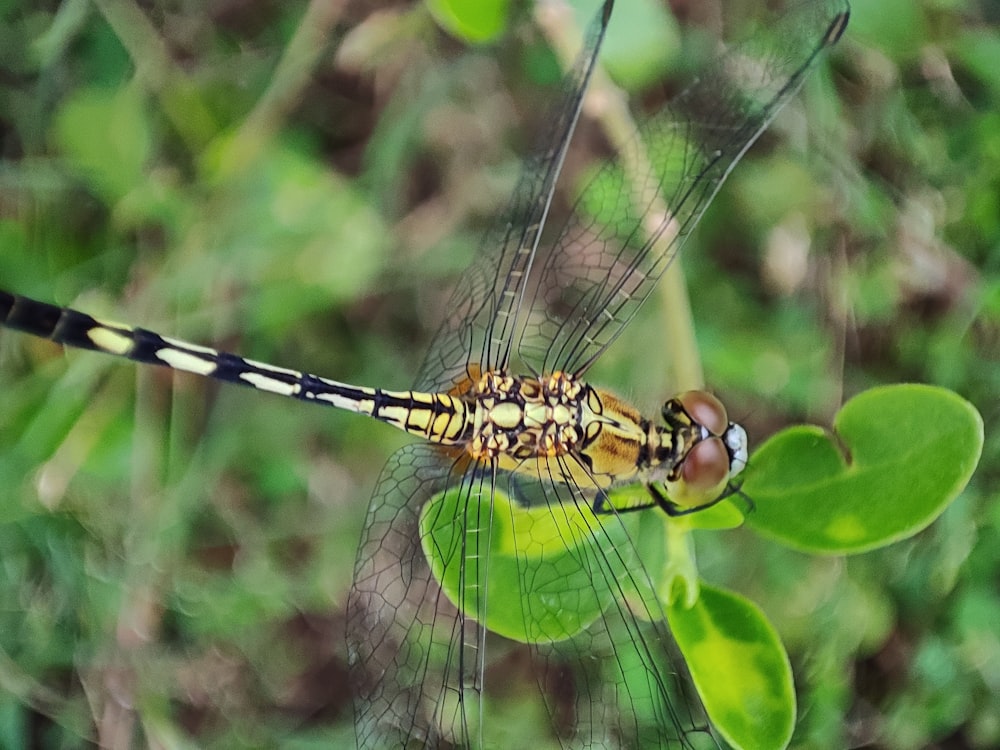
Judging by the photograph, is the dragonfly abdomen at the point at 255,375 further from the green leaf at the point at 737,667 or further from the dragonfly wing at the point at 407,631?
the green leaf at the point at 737,667

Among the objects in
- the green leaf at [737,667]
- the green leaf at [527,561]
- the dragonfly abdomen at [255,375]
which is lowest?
the green leaf at [737,667]

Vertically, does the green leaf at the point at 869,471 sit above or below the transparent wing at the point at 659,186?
below

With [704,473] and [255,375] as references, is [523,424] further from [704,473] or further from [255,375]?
[255,375]

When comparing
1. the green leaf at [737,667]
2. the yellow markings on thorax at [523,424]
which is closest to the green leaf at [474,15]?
the yellow markings on thorax at [523,424]

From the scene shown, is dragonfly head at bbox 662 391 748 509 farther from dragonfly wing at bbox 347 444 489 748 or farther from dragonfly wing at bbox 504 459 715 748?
dragonfly wing at bbox 347 444 489 748

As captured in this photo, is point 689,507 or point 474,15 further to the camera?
point 474,15

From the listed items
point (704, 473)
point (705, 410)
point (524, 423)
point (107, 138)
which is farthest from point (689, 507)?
point (107, 138)

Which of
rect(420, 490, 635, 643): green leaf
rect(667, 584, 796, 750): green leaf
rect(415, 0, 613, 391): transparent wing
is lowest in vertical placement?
rect(667, 584, 796, 750): green leaf

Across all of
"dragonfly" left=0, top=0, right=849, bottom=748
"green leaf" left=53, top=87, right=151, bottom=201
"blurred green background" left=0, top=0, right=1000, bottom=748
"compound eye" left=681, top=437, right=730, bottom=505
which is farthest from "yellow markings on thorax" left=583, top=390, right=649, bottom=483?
"green leaf" left=53, top=87, right=151, bottom=201
